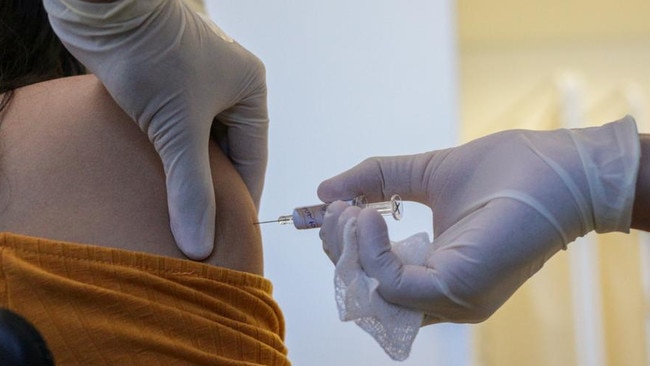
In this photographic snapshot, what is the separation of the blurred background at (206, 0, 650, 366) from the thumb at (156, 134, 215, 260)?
0.65 metres

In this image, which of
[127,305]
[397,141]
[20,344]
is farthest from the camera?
[397,141]

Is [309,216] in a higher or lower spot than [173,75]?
lower

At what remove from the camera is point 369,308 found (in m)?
0.52

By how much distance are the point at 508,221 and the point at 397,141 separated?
0.72 meters

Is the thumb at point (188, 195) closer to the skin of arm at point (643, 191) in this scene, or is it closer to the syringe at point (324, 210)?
the syringe at point (324, 210)

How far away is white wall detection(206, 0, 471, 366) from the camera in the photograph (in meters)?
1.22

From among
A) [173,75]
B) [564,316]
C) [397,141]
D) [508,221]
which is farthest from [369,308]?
[564,316]

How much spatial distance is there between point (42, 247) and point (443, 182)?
12.8 inches

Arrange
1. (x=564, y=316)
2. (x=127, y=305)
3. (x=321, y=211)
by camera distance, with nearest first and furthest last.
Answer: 1. (x=127, y=305)
2. (x=321, y=211)
3. (x=564, y=316)

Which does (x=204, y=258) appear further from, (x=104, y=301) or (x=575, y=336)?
(x=575, y=336)

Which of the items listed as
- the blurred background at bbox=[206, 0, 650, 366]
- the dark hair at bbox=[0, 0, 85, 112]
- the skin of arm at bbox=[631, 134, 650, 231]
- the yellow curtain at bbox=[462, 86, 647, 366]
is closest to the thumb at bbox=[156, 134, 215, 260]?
the dark hair at bbox=[0, 0, 85, 112]

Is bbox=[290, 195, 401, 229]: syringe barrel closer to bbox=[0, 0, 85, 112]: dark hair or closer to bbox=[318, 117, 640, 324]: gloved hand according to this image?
bbox=[318, 117, 640, 324]: gloved hand

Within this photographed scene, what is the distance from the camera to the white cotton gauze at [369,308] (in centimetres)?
51

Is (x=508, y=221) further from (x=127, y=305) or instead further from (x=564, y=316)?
(x=564, y=316)
